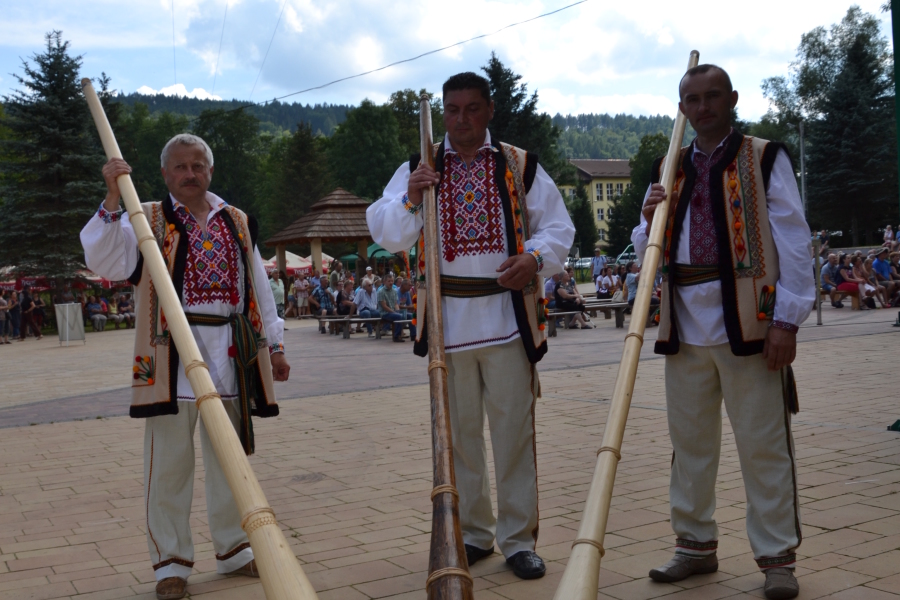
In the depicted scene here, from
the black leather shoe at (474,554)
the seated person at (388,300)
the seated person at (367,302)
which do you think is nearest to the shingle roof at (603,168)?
the seated person at (367,302)

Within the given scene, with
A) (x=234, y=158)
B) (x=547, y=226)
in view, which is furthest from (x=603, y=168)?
(x=547, y=226)

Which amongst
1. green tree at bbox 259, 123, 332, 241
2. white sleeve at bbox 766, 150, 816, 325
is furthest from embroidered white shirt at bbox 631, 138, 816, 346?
Answer: green tree at bbox 259, 123, 332, 241

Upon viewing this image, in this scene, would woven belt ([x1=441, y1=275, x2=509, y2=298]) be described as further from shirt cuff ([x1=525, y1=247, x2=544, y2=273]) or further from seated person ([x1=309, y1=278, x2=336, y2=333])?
seated person ([x1=309, y1=278, x2=336, y2=333])

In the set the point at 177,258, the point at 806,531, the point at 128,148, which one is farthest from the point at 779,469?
the point at 128,148

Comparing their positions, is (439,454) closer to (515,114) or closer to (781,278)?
(781,278)

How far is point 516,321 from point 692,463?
987 millimetres

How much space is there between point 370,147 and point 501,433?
6951 centimetres

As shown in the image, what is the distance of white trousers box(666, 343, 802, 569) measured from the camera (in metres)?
3.66

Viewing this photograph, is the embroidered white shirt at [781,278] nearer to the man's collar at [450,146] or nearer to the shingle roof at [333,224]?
the man's collar at [450,146]

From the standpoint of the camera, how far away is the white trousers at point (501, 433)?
405 centimetres

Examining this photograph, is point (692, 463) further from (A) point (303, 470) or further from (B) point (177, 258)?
(A) point (303, 470)

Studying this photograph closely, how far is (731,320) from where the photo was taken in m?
3.67

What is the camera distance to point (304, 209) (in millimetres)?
71812

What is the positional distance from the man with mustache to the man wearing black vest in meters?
1.94
